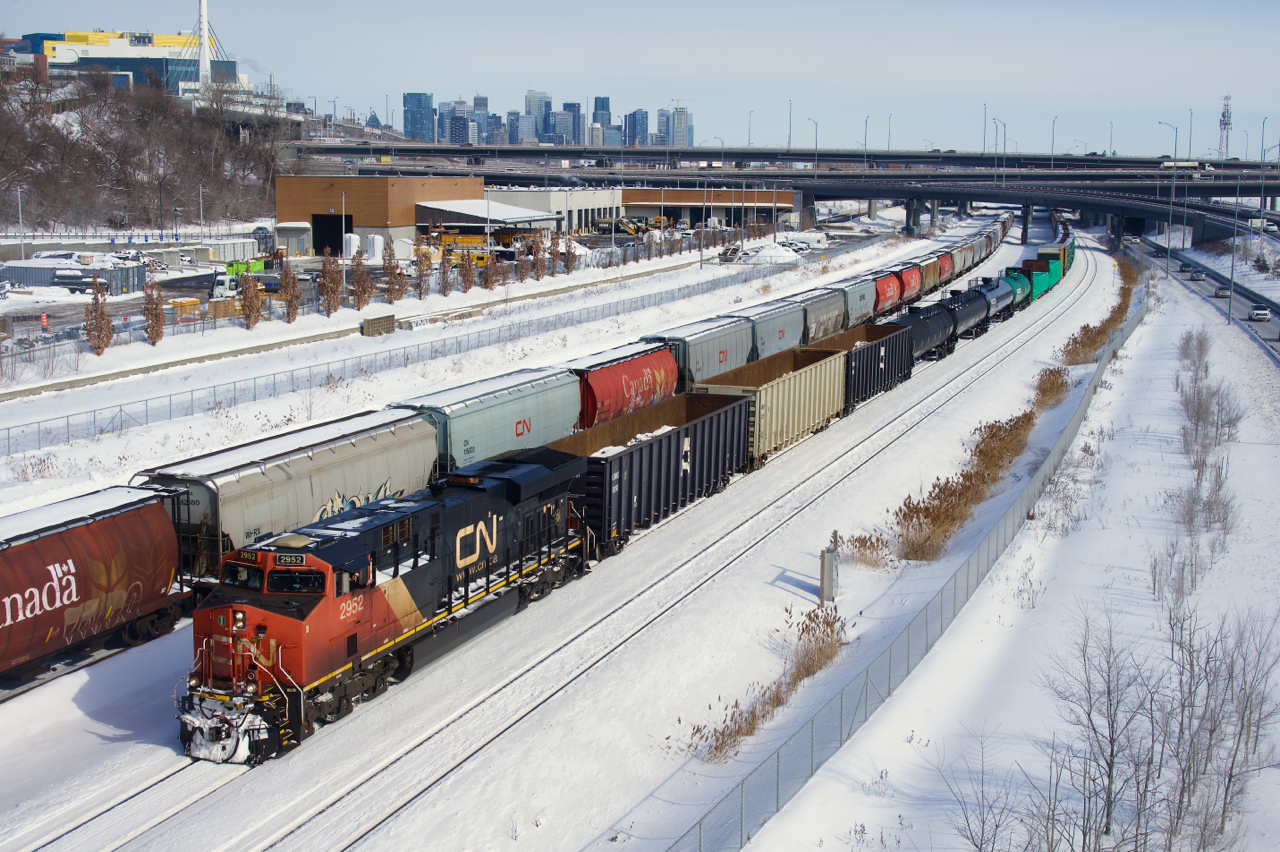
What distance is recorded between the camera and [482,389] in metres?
30.2

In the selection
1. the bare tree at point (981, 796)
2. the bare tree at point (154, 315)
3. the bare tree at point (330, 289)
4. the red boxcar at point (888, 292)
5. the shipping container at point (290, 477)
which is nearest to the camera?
the bare tree at point (981, 796)

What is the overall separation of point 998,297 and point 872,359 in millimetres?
29282

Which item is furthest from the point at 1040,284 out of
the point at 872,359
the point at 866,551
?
the point at 866,551

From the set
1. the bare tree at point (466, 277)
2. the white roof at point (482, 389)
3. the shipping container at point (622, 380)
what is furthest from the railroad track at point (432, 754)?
the bare tree at point (466, 277)

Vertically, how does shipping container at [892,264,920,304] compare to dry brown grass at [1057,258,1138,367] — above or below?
above

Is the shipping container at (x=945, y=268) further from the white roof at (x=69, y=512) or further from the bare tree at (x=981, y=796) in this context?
the white roof at (x=69, y=512)

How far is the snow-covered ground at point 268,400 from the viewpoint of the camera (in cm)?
3250

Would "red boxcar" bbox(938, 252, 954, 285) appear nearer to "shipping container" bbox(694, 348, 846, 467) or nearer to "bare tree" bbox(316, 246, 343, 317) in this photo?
"shipping container" bbox(694, 348, 846, 467)

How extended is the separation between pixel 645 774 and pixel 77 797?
28.3ft

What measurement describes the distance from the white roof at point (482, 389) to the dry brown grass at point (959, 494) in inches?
414

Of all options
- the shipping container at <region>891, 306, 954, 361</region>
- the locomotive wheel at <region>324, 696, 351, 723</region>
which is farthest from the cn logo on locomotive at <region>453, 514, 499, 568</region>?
the shipping container at <region>891, 306, 954, 361</region>

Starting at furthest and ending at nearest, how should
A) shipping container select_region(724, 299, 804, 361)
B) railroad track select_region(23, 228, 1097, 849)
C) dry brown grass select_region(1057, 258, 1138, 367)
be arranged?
dry brown grass select_region(1057, 258, 1138, 367) → shipping container select_region(724, 299, 804, 361) → railroad track select_region(23, 228, 1097, 849)

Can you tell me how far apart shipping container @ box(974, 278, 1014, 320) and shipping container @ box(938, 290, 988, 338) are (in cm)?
91

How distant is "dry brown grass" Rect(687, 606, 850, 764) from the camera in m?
18.5
